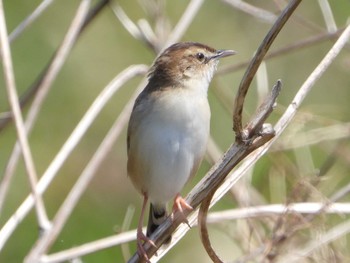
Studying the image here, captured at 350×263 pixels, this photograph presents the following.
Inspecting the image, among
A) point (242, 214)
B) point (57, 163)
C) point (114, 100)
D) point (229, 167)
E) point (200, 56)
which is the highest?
point (114, 100)

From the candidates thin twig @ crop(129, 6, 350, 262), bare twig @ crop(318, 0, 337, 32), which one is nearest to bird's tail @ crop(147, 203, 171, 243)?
thin twig @ crop(129, 6, 350, 262)

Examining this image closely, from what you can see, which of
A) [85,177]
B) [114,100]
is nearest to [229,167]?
[85,177]

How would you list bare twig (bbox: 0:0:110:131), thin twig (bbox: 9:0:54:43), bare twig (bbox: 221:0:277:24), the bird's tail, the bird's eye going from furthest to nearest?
the bird's eye < the bird's tail < bare twig (bbox: 221:0:277:24) < bare twig (bbox: 0:0:110:131) < thin twig (bbox: 9:0:54:43)

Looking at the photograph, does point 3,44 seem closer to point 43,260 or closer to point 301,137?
point 43,260

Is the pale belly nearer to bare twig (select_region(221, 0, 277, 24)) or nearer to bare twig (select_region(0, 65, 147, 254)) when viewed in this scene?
bare twig (select_region(0, 65, 147, 254))

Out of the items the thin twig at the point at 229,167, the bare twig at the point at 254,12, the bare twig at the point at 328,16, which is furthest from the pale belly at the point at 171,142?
the thin twig at the point at 229,167

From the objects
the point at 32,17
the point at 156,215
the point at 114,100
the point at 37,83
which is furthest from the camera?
the point at 114,100

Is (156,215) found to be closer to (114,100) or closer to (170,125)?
(170,125)

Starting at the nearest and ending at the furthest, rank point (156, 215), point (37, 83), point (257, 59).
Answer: point (257, 59)
point (37, 83)
point (156, 215)
